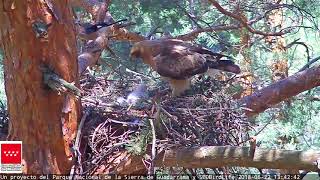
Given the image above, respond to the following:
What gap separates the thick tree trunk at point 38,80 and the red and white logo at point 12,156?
0.10 ft

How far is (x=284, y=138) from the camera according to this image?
6.56 m

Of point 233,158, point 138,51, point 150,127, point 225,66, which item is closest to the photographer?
point 233,158

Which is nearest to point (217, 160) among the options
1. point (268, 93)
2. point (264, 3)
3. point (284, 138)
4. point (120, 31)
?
point (268, 93)

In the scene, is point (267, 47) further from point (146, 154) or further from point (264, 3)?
point (146, 154)

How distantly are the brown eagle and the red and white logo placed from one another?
4.37 feet

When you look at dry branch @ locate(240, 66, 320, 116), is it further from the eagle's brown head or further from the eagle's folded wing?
the eagle's brown head

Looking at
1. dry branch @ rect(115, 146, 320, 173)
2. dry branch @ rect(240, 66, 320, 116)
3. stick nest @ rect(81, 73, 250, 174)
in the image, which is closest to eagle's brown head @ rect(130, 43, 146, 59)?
dry branch @ rect(240, 66, 320, 116)

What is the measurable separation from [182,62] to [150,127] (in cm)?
148

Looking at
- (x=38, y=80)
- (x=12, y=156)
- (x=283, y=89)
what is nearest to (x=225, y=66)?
(x=283, y=89)

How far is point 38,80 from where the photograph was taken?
252 cm

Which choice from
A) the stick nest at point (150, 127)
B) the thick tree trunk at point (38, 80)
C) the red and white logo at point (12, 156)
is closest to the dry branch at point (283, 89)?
the stick nest at point (150, 127)

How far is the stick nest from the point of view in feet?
8.48

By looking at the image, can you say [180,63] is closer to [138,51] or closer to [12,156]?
[138,51]

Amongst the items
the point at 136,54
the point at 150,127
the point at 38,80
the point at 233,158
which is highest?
the point at 136,54
